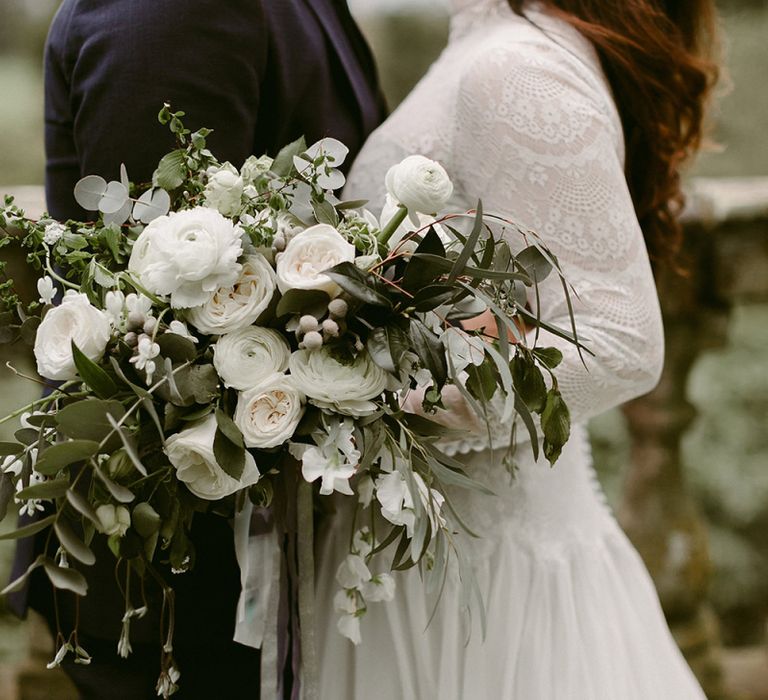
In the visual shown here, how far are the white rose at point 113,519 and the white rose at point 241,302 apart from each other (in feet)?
0.72

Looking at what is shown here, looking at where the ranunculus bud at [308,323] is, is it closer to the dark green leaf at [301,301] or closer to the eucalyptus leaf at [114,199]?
the dark green leaf at [301,301]

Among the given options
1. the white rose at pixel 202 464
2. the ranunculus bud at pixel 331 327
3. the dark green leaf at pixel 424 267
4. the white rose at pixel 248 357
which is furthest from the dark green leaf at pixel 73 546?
the dark green leaf at pixel 424 267

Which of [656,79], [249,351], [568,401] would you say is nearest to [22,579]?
[249,351]

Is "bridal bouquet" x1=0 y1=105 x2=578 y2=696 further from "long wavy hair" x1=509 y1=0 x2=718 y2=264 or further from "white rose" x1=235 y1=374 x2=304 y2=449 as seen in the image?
"long wavy hair" x1=509 y1=0 x2=718 y2=264

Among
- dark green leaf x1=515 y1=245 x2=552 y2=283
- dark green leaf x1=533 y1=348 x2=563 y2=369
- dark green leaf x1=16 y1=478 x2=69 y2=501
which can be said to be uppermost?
dark green leaf x1=515 y1=245 x2=552 y2=283

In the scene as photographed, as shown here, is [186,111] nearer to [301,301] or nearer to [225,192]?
[225,192]

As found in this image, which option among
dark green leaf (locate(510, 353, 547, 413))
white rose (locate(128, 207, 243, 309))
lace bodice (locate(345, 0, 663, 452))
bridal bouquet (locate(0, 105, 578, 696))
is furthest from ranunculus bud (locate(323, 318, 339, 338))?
lace bodice (locate(345, 0, 663, 452))

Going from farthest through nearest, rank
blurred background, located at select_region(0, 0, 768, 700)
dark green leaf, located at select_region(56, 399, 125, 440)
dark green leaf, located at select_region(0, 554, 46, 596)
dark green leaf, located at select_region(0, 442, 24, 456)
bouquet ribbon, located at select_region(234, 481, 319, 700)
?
blurred background, located at select_region(0, 0, 768, 700) < bouquet ribbon, located at select_region(234, 481, 319, 700) < dark green leaf, located at select_region(0, 442, 24, 456) < dark green leaf, located at select_region(56, 399, 125, 440) < dark green leaf, located at select_region(0, 554, 46, 596)

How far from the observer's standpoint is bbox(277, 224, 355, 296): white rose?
1.02 meters

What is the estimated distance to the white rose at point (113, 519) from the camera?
0.97 meters

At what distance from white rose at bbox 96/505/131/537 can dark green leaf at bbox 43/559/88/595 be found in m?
0.05

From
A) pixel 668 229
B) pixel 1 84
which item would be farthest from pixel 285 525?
pixel 1 84

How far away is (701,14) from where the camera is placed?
1.76 meters

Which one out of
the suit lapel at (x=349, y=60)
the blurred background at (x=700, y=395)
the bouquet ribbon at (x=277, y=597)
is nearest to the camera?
the bouquet ribbon at (x=277, y=597)
